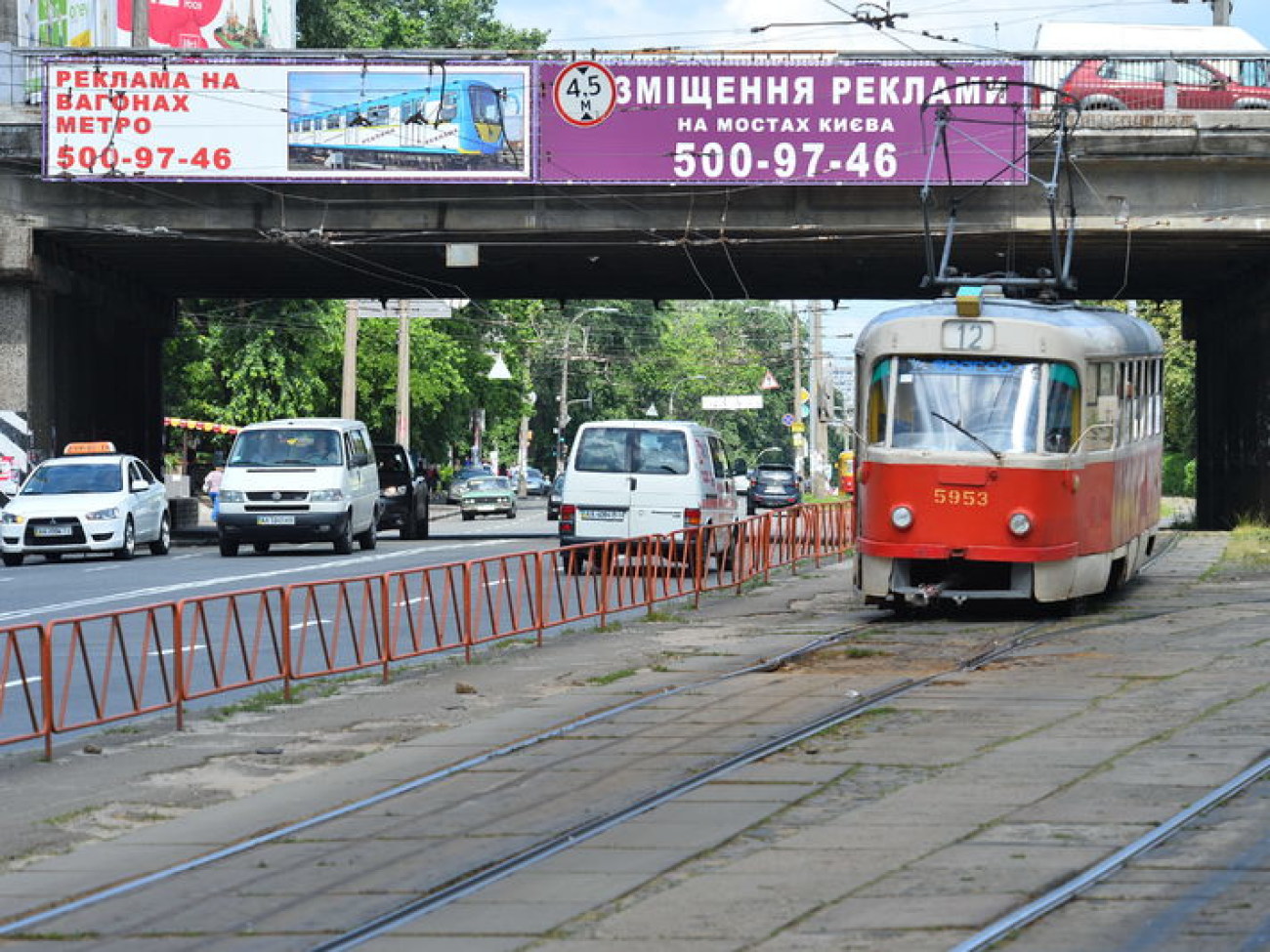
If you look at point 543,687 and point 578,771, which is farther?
point 543,687

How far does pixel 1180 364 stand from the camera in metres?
67.0

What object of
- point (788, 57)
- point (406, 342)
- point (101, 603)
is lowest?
point (101, 603)

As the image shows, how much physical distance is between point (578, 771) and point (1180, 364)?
57832mm

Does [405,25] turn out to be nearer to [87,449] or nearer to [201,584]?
[87,449]

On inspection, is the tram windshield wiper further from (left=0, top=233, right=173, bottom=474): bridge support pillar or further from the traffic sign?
(left=0, top=233, right=173, bottom=474): bridge support pillar

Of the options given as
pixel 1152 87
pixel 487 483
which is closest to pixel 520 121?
pixel 1152 87

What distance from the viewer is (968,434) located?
2034 cm

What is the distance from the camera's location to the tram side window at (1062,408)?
2034 cm

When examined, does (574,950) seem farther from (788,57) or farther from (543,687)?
(788,57)

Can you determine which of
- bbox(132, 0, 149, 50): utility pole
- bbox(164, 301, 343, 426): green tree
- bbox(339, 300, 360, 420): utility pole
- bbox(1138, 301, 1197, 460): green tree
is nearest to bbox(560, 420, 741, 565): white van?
bbox(132, 0, 149, 50): utility pole

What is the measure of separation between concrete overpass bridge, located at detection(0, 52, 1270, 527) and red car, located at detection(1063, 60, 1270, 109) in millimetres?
523

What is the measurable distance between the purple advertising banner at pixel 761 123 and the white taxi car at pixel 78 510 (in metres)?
8.40

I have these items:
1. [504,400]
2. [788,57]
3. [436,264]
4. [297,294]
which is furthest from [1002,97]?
[504,400]

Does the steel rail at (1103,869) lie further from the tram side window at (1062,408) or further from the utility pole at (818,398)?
the utility pole at (818,398)
